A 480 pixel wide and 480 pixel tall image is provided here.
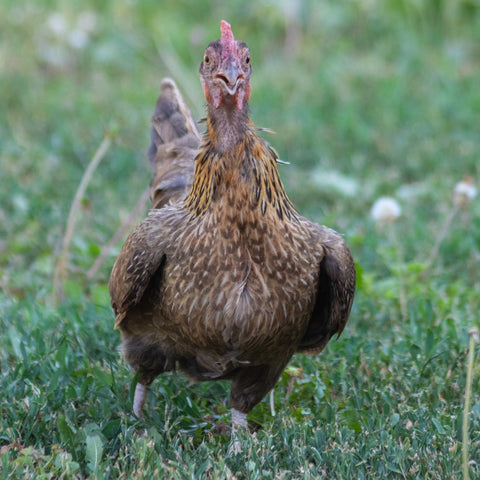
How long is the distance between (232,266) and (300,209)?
3.25m

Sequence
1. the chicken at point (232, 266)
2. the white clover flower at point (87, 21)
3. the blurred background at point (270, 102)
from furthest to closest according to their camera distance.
A: the white clover flower at point (87, 21)
the blurred background at point (270, 102)
the chicken at point (232, 266)

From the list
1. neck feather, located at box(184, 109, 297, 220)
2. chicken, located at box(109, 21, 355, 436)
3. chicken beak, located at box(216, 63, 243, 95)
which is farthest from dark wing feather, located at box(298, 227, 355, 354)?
chicken beak, located at box(216, 63, 243, 95)

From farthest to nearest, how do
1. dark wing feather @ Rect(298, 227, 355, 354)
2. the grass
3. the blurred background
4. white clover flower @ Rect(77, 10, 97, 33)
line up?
1. white clover flower @ Rect(77, 10, 97, 33)
2. the blurred background
3. dark wing feather @ Rect(298, 227, 355, 354)
4. the grass

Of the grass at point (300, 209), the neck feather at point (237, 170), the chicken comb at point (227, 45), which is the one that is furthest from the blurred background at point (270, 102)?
the chicken comb at point (227, 45)

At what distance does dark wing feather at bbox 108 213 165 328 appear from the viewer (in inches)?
143

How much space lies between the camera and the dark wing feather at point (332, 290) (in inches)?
147

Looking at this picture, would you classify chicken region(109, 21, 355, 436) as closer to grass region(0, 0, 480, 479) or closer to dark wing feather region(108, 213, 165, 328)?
dark wing feather region(108, 213, 165, 328)

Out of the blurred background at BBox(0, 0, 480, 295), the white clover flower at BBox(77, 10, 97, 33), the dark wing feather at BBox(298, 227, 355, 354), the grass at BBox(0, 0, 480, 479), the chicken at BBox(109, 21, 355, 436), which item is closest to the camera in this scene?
the chicken at BBox(109, 21, 355, 436)

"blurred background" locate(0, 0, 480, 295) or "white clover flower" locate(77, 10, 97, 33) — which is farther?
"white clover flower" locate(77, 10, 97, 33)

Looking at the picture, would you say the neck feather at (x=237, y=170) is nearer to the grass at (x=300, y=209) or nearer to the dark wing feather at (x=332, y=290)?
the dark wing feather at (x=332, y=290)

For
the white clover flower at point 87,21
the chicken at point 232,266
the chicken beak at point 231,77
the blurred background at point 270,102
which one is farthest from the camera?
the white clover flower at point 87,21

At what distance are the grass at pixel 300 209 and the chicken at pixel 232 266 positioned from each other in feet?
1.17

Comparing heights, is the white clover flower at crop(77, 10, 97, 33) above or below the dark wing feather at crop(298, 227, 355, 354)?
above

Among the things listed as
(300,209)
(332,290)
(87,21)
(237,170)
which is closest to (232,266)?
(237,170)
